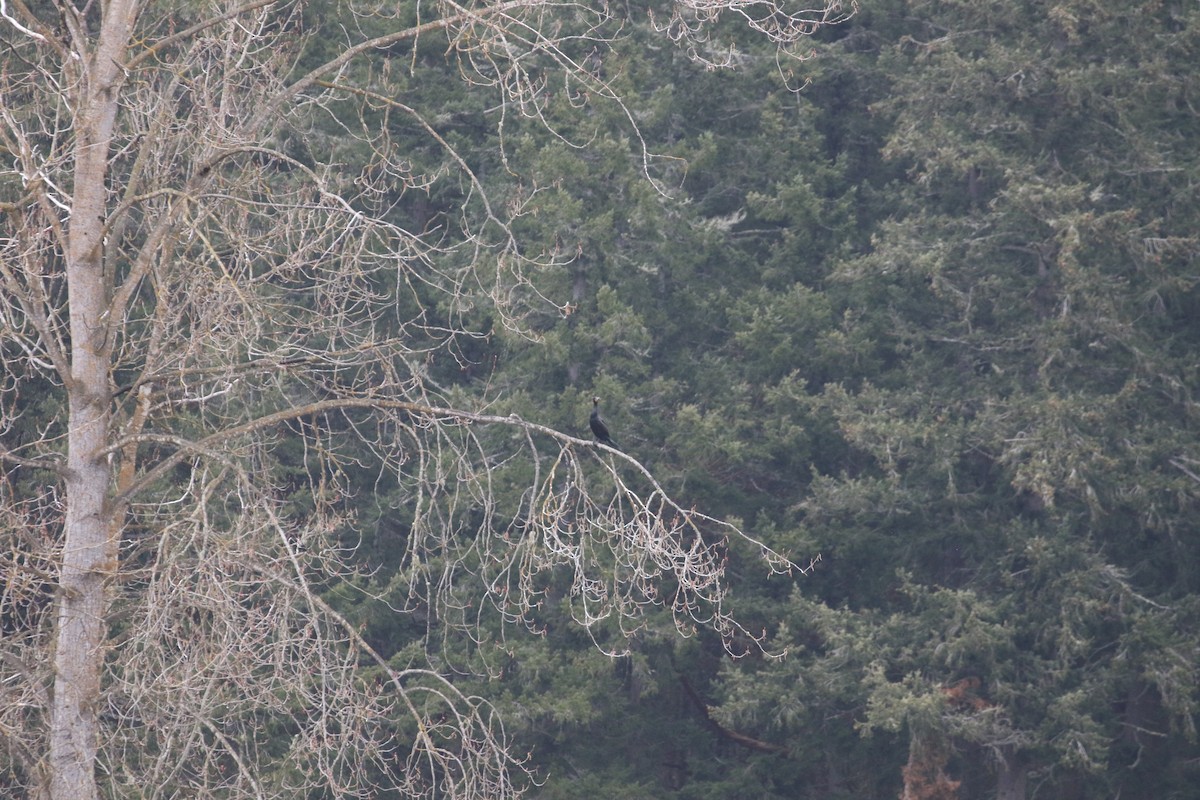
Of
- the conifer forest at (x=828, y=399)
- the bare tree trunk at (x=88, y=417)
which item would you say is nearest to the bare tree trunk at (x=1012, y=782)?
the conifer forest at (x=828, y=399)

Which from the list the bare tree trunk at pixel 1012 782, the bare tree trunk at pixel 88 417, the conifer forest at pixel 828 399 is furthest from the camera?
the bare tree trunk at pixel 1012 782

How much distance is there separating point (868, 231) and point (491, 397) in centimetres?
545

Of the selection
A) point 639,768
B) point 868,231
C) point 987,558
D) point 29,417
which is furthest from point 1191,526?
point 29,417

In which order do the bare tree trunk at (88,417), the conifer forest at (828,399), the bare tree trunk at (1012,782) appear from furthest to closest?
the bare tree trunk at (1012,782) < the conifer forest at (828,399) < the bare tree trunk at (88,417)

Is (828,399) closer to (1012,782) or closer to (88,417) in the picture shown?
(1012,782)

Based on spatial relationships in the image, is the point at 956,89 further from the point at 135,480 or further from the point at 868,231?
the point at 135,480

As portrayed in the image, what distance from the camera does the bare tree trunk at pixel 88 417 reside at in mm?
5488

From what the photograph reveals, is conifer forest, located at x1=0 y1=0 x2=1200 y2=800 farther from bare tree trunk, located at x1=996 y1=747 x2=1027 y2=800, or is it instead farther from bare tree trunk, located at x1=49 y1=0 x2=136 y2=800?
bare tree trunk, located at x1=49 y1=0 x2=136 y2=800

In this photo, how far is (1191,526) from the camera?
1481cm

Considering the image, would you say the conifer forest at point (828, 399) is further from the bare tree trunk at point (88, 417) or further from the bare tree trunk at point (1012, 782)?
the bare tree trunk at point (88, 417)

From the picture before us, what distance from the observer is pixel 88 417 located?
5.64 metres

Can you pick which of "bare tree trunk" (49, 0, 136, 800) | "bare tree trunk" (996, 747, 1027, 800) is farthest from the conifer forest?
"bare tree trunk" (49, 0, 136, 800)

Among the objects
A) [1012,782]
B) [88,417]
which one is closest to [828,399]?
[1012,782]

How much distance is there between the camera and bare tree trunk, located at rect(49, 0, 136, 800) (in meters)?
5.49
